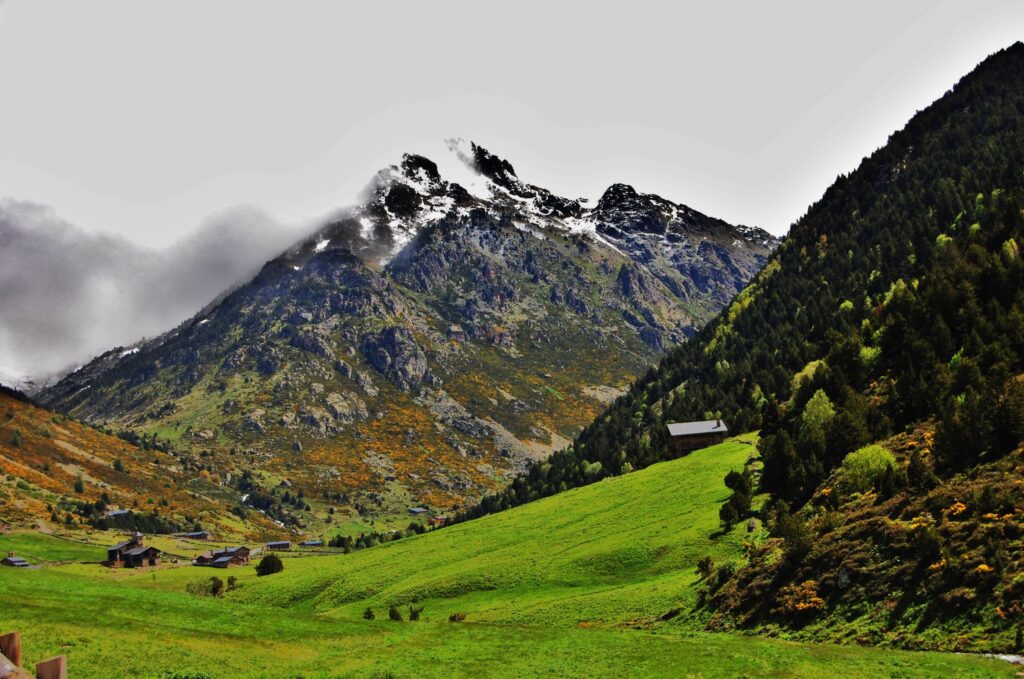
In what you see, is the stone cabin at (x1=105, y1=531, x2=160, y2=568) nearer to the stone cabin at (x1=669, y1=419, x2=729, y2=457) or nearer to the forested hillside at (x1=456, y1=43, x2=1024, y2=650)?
the forested hillside at (x1=456, y1=43, x2=1024, y2=650)

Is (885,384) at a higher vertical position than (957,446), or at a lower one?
higher

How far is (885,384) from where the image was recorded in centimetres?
8362

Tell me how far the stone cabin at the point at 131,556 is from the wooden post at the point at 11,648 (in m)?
167

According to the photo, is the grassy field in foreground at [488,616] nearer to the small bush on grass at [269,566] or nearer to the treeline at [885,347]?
the small bush on grass at [269,566]

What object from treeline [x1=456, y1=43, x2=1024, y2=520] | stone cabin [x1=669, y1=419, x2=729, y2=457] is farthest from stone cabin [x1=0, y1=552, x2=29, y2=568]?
stone cabin [x1=669, y1=419, x2=729, y2=457]

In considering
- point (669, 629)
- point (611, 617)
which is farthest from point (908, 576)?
point (611, 617)

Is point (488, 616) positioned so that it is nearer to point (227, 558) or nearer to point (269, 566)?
point (269, 566)

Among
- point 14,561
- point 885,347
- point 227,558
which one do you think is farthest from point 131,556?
point 885,347

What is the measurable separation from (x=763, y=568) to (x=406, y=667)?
98.0ft

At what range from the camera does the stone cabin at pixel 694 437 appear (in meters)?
134

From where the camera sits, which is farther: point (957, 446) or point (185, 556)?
point (185, 556)

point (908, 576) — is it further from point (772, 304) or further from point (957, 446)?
point (772, 304)

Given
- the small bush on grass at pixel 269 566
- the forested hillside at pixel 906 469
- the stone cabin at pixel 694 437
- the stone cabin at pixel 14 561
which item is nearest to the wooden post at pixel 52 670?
the forested hillside at pixel 906 469

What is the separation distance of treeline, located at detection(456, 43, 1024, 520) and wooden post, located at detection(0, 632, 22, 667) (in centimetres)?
5688
